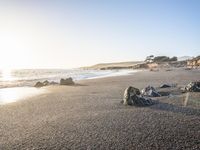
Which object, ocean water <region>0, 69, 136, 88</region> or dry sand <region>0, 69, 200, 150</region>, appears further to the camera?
ocean water <region>0, 69, 136, 88</region>

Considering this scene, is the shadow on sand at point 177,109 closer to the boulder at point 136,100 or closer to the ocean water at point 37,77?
the boulder at point 136,100

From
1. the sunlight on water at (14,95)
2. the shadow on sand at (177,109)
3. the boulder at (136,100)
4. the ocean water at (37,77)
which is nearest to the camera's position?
the shadow on sand at (177,109)

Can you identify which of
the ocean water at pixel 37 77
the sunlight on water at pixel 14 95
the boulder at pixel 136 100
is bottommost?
the ocean water at pixel 37 77

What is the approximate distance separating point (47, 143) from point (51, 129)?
1.36 meters

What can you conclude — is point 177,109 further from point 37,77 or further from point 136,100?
point 37,77

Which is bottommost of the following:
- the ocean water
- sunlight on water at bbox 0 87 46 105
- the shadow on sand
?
the ocean water

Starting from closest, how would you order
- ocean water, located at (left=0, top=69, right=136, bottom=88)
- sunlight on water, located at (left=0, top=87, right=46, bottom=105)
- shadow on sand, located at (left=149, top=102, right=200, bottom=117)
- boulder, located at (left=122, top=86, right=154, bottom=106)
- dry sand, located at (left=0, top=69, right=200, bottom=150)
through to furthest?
dry sand, located at (left=0, top=69, right=200, bottom=150) < shadow on sand, located at (left=149, top=102, right=200, bottom=117) < boulder, located at (left=122, top=86, right=154, bottom=106) < sunlight on water, located at (left=0, top=87, right=46, bottom=105) < ocean water, located at (left=0, top=69, right=136, bottom=88)

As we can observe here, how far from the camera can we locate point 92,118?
9.29m

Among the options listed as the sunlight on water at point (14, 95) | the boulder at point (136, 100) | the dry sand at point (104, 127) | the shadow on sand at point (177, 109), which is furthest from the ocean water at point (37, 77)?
the shadow on sand at point (177, 109)

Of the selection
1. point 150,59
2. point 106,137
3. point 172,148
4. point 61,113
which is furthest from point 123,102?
point 150,59

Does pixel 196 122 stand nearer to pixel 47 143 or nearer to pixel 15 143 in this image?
pixel 47 143

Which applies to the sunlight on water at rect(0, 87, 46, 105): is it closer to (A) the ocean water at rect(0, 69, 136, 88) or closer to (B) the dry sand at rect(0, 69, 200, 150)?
(B) the dry sand at rect(0, 69, 200, 150)

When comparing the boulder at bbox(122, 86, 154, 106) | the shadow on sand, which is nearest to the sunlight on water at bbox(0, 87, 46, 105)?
the boulder at bbox(122, 86, 154, 106)

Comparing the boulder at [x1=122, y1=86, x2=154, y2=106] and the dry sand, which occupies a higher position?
the boulder at [x1=122, y1=86, x2=154, y2=106]
